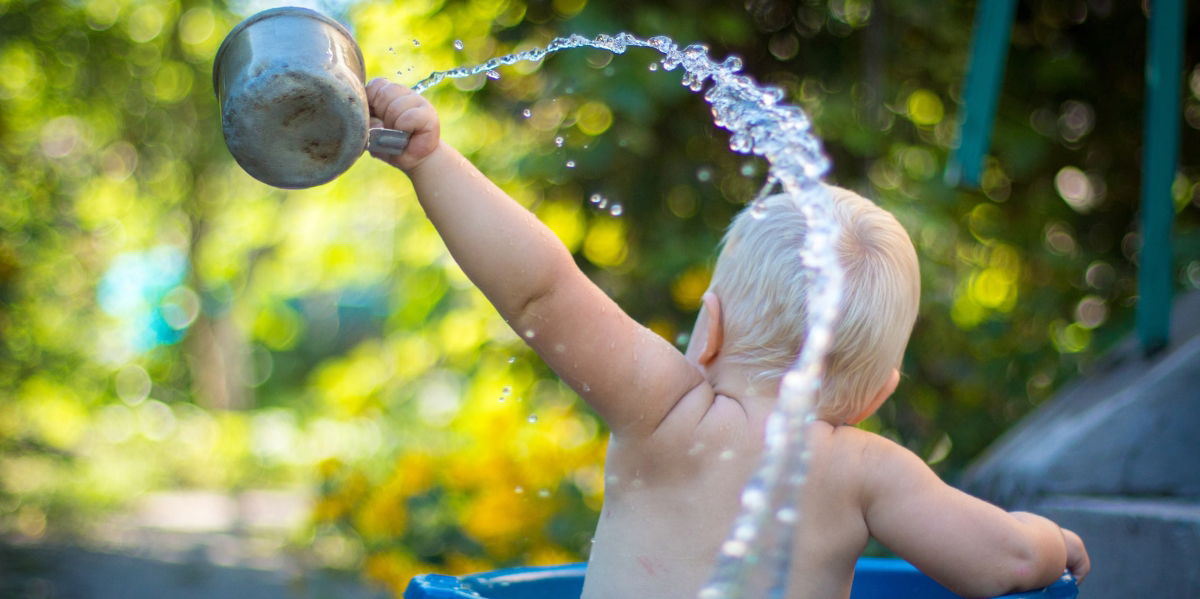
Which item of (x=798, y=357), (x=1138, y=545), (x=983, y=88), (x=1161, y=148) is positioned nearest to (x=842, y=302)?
(x=798, y=357)


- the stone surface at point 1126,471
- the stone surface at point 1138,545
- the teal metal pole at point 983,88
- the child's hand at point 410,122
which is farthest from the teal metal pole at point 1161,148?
the child's hand at point 410,122

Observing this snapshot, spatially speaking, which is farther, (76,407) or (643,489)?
(76,407)

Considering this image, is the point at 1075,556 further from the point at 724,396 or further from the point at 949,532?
the point at 724,396

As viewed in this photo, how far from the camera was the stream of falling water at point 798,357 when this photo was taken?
810 mm

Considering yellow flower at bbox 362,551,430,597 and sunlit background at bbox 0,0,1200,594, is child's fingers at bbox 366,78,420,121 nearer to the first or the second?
sunlit background at bbox 0,0,1200,594

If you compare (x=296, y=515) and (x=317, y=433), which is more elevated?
(x=296, y=515)

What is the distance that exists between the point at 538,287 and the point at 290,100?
28 centimetres

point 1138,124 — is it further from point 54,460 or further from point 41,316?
point 41,316

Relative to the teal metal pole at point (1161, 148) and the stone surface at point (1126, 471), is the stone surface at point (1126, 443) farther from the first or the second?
the teal metal pole at point (1161, 148)

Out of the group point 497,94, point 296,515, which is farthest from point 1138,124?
point 296,515

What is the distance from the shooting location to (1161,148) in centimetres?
206

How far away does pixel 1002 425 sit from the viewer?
2.62m

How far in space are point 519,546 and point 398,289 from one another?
41.2 inches

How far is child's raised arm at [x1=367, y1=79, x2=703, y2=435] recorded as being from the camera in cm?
102
